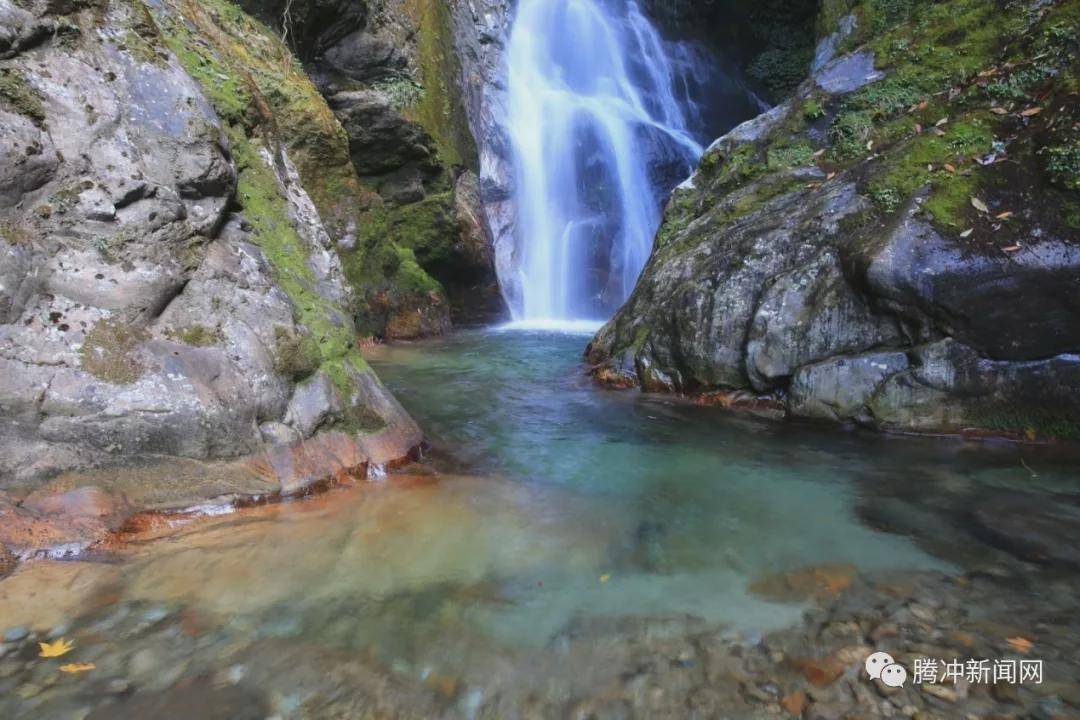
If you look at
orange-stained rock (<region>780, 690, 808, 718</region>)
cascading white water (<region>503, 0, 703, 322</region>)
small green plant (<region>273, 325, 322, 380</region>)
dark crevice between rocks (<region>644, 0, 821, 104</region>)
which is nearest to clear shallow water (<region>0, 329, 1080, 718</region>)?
orange-stained rock (<region>780, 690, 808, 718</region>)

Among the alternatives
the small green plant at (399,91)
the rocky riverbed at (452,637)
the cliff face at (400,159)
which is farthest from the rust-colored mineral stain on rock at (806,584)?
the small green plant at (399,91)

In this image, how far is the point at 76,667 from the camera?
2.38 meters

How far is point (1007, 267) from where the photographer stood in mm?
5418

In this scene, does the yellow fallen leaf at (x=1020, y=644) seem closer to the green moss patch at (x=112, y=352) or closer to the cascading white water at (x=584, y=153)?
the green moss patch at (x=112, y=352)

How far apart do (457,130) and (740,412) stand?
11728 millimetres

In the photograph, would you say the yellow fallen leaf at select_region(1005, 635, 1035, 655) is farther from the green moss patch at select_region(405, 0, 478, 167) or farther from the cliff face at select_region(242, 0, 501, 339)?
the green moss patch at select_region(405, 0, 478, 167)

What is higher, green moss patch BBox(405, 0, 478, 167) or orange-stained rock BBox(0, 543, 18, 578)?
green moss patch BBox(405, 0, 478, 167)

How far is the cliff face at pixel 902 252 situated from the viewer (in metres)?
5.42

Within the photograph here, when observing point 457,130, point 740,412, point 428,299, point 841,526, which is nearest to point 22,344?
point 841,526

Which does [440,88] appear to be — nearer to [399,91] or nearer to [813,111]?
[399,91]

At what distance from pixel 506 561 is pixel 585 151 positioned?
16962 mm

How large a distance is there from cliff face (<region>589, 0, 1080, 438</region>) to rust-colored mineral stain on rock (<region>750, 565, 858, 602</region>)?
3.05 m

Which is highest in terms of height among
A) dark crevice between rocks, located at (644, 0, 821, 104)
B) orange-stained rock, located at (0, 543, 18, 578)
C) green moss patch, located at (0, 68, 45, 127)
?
dark crevice between rocks, located at (644, 0, 821, 104)

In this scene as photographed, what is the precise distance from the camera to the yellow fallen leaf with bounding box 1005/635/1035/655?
256cm
